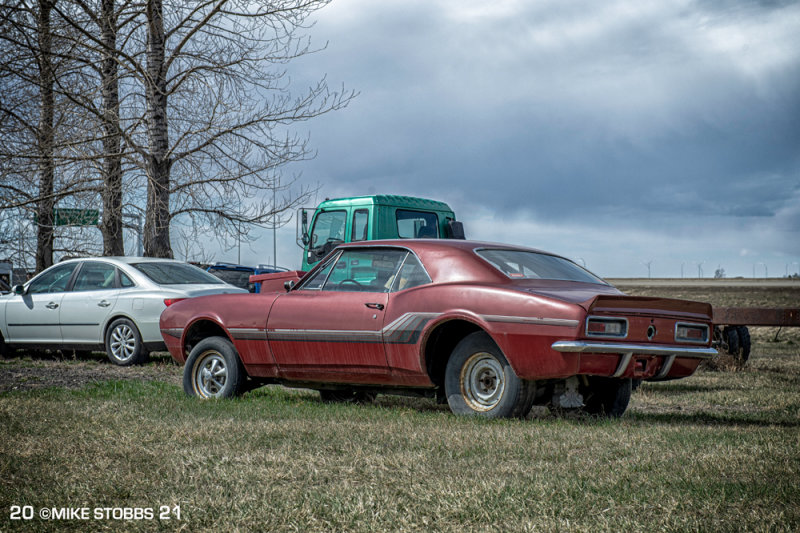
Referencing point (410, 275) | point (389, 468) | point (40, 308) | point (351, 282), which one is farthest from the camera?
point (40, 308)

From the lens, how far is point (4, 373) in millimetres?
10500

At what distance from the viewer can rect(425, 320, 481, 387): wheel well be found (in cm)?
673

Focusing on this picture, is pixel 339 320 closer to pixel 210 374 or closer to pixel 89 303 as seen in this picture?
pixel 210 374

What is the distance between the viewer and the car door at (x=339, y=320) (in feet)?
23.0

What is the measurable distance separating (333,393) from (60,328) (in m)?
6.17

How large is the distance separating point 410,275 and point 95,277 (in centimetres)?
723

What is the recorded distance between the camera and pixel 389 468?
185 inches


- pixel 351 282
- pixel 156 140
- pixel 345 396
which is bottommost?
pixel 345 396

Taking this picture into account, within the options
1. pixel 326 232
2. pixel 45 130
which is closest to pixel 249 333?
pixel 326 232

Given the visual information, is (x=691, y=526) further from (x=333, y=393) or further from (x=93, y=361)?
(x=93, y=361)

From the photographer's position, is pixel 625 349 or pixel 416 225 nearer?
pixel 625 349

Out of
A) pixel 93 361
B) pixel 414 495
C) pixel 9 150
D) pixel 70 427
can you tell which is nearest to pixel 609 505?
pixel 414 495

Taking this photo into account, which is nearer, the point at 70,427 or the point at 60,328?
the point at 70,427

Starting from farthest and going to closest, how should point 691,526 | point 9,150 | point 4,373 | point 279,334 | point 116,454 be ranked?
point 9,150 < point 4,373 < point 279,334 < point 116,454 < point 691,526
